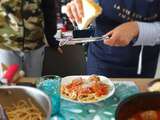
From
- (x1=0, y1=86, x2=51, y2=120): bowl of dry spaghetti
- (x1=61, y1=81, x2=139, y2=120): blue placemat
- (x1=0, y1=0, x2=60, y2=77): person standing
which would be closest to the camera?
Result: (x1=0, y1=86, x2=51, y2=120): bowl of dry spaghetti

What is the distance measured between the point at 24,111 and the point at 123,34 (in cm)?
48

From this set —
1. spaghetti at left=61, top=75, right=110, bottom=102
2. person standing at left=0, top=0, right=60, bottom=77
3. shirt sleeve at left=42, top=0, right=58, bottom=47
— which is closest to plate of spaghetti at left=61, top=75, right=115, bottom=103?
spaghetti at left=61, top=75, right=110, bottom=102

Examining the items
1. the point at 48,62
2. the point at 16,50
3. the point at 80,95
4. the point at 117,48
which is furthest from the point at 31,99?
the point at 48,62

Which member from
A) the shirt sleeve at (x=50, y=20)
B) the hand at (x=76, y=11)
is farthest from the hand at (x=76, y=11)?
the shirt sleeve at (x=50, y=20)

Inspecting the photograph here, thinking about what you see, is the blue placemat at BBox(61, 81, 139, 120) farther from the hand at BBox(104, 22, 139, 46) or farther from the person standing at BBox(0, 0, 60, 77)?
the person standing at BBox(0, 0, 60, 77)

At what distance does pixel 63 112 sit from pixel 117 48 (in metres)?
0.53

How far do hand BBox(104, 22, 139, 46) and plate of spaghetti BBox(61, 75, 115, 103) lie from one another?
144 millimetres

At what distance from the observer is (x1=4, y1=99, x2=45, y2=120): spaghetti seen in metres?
0.99

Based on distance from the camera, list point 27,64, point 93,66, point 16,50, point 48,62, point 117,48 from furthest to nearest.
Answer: point 48,62 → point 27,64 → point 16,50 → point 93,66 → point 117,48

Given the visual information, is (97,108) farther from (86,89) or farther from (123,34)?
(123,34)

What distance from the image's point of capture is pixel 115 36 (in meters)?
1.29

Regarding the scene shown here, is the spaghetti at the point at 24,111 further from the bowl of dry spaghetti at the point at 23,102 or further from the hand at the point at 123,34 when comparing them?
the hand at the point at 123,34

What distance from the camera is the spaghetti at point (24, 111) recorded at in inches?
39.0

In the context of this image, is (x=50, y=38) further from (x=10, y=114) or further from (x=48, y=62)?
(x=10, y=114)
